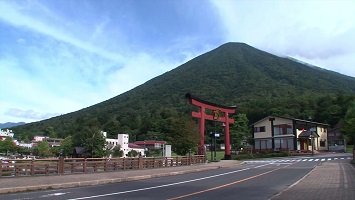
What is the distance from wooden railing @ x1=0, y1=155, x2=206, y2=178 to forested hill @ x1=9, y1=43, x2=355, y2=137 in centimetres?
6886

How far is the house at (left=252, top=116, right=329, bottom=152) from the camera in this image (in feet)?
213

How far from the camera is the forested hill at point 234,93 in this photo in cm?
9806

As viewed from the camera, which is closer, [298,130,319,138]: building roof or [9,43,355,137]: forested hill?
[298,130,319,138]: building roof

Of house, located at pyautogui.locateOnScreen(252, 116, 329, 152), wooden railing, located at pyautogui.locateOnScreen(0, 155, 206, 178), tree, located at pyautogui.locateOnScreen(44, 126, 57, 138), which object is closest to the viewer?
wooden railing, located at pyautogui.locateOnScreen(0, 155, 206, 178)

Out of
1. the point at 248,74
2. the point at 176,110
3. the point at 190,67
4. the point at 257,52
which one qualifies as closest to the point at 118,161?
the point at 176,110

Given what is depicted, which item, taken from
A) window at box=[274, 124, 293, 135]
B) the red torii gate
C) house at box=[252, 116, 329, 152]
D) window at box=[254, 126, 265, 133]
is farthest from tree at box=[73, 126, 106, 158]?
window at box=[274, 124, 293, 135]

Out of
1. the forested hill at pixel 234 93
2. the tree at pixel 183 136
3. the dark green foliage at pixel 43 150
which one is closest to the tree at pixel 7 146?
the dark green foliage at pixel 43 150

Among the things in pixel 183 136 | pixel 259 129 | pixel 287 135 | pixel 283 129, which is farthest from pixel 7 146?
pixel 183 136

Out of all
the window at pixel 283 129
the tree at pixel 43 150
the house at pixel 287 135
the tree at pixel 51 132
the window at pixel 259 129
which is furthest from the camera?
the tree at pixel 51 132

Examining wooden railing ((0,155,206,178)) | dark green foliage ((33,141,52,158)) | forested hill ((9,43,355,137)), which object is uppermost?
forested hill ((9,43,355,137))

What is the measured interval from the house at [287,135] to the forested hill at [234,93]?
23.1 m

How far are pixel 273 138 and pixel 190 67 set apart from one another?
7923 centimetres

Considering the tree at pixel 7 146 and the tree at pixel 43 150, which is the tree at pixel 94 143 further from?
the tree at pixel 7 146

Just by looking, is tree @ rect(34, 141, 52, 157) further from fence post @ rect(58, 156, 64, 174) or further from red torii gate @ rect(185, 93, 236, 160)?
fence post @ rect(58, 156, 64, 174)
